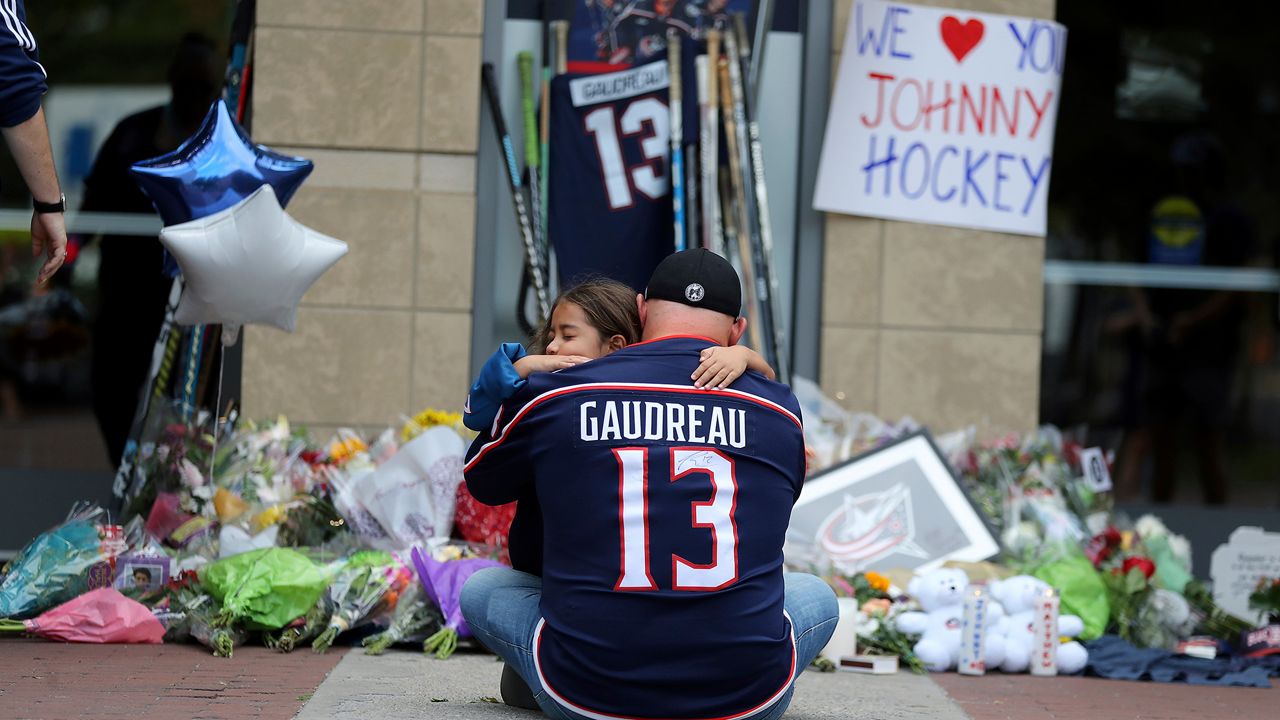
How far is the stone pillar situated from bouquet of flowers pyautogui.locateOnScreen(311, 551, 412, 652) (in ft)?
7.21

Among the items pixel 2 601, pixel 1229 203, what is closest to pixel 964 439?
pixel 1229 203

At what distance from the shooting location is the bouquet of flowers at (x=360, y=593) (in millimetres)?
4438

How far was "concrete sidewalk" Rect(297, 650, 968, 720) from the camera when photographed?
11.8 ft

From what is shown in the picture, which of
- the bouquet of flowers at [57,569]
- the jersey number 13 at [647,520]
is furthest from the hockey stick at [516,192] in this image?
the jersey number 13 at [647,520]

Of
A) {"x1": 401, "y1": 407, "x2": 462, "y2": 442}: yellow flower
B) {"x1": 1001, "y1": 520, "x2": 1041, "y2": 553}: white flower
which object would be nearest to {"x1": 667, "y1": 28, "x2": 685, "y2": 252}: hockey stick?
{"x1": 401, "y1": 407, "x2": 462, "y2": 442}: yellow flower

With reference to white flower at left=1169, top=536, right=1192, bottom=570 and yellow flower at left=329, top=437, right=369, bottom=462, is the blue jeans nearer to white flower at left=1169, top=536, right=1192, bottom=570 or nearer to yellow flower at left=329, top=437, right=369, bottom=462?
yellow flower at left=329, top=437, right=369, bottom=462

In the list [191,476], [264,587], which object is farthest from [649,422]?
[191,476]

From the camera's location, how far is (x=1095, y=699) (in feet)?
14.1

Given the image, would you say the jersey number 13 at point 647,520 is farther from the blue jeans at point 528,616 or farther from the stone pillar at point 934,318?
the stone pillar at point 934,318

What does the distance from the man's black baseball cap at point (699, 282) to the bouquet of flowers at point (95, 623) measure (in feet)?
7.02

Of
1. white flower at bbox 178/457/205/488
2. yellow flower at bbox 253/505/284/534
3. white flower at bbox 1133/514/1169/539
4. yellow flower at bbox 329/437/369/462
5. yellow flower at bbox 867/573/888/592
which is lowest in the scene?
yellow flower at bbox 867/573/888/592

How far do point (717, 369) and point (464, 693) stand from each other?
1.31m

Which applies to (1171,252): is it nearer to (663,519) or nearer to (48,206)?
(663,519)

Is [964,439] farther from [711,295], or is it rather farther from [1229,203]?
[711,295]
